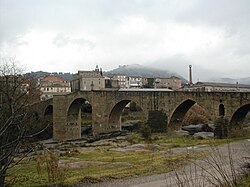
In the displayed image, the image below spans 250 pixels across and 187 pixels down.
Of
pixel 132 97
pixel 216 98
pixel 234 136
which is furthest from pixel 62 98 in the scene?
pixel 234 136

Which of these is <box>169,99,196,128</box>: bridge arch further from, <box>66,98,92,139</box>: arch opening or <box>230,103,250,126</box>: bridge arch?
<box>66,98,92,139</box>: arch opening

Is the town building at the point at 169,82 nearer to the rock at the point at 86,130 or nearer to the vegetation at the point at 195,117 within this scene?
the rock at the point at 86,130

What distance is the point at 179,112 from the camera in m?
37.5

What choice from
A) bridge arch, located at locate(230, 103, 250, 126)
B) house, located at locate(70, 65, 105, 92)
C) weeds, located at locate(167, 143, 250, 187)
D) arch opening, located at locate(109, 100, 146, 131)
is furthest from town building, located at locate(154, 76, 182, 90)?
weeds, located at locate(167, 143, 250, 187)

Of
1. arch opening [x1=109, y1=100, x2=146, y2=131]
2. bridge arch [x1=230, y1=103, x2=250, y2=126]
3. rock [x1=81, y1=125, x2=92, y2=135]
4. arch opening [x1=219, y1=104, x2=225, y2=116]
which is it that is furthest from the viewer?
rock [x1=81, y1=125, x2=92, y2=135]

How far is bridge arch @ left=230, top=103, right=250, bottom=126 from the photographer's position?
99.3ft

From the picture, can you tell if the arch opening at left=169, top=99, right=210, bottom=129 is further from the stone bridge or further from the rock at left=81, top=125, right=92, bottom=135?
the rock at left=81, top=125, right=92, bottom=135

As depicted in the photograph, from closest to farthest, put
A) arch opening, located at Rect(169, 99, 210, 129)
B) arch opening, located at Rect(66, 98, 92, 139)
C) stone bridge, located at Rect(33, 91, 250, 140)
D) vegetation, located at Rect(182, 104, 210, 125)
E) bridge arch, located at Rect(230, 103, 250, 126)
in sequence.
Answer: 1. bridge arch, located at Rect(230, 103, 250, 126)
2. stone bridge, located at Rect(33, 91, 250, 140)
3. arch opening, located at Rect(169, 99, 210, 129)
4. vegetation, located at Rect(182, 104, 210, 125)
5. arch opening, located at Rect(66, 98, 92, 139)

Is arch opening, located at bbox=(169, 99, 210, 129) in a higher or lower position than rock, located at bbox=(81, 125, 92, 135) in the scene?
higher

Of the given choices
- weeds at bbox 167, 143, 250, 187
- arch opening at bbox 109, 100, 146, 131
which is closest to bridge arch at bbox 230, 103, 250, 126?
arch opening at bbox 109, 100, 146, 131

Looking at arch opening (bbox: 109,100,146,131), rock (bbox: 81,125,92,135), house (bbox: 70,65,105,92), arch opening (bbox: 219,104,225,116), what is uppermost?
house (bbox: 70,65,105,92)

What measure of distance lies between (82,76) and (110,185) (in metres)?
81.6

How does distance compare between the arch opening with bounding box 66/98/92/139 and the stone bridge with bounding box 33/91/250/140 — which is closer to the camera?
the stone bridge with bounding box 33/91/250/140

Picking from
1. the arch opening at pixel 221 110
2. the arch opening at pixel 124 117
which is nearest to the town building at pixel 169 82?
the arch opening at pixel 124 117
